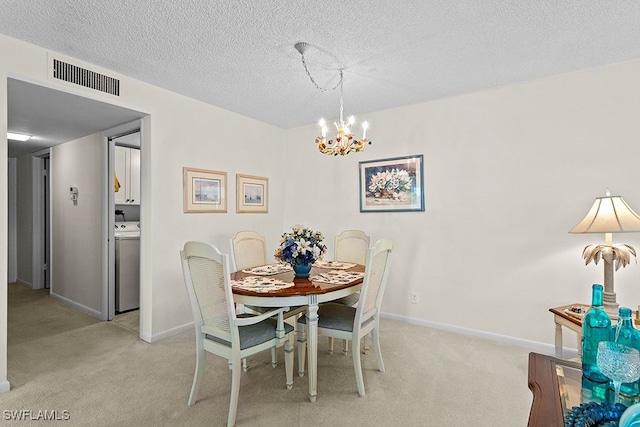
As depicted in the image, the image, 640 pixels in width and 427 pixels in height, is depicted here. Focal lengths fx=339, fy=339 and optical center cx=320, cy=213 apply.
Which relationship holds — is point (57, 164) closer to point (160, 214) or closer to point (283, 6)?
point (160, 214)

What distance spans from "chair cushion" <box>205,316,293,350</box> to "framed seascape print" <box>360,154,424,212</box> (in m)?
2.06

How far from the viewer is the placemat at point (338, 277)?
2.49 m

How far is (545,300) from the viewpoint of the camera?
9.89 feet

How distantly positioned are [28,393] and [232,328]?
5.28 feet

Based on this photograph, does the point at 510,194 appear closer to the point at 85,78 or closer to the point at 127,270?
the point at 85,78

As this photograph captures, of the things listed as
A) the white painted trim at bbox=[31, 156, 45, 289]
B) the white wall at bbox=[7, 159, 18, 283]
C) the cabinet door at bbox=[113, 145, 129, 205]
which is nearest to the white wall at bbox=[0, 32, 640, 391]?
the cabinet door at bbox=[113, 145, 129, 205]

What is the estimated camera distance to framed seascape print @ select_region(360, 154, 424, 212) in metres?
3.72

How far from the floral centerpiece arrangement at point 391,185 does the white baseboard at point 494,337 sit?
1.34 meters

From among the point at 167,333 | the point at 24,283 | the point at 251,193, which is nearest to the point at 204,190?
the point at 251,193

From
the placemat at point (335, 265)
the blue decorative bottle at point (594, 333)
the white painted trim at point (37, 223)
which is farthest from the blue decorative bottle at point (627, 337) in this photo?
the white painted trim at point (37, 223)

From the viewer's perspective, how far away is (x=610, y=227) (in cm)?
227

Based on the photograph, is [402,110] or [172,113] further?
[402,110]

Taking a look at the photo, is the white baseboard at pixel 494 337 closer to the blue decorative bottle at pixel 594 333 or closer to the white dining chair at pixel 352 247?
the white dining chair at pixel 352 247

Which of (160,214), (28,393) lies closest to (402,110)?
(160,214)
